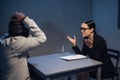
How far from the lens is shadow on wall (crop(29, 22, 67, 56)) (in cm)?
389

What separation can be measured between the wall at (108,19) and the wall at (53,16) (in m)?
0.20

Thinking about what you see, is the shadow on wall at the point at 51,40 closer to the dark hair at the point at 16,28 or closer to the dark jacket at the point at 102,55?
the dark jacket at the point at 102,55

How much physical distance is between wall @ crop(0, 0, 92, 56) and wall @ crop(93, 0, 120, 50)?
0.20 m

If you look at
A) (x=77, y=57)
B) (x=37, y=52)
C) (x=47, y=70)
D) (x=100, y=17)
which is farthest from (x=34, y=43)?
(x=100, y=17)

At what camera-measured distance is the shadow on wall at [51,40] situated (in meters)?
3.89

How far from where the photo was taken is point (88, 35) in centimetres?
274

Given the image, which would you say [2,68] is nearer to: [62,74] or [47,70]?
[47,70]

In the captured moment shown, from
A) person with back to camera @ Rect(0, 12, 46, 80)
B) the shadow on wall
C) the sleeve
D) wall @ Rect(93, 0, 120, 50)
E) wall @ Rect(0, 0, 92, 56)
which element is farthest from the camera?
wall @ Rect(93, 0, 120, 50)

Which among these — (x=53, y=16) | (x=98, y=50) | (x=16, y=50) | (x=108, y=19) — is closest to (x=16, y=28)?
(x=16, y=50)

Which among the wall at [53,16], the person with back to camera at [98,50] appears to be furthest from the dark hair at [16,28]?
the wall at [53,16]

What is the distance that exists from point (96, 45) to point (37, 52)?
163 centimetres

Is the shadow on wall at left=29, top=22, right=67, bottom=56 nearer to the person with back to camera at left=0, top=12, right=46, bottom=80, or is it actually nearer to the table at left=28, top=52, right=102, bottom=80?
the table at left=28, top=52, right=102, bottom=80

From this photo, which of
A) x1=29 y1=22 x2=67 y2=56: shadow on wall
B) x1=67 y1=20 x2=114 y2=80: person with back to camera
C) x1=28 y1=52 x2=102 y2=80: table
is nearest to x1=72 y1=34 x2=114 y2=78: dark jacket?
x1=67 y1=20 x2=114 y2=80: person with back to camera

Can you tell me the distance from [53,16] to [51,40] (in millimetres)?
525
